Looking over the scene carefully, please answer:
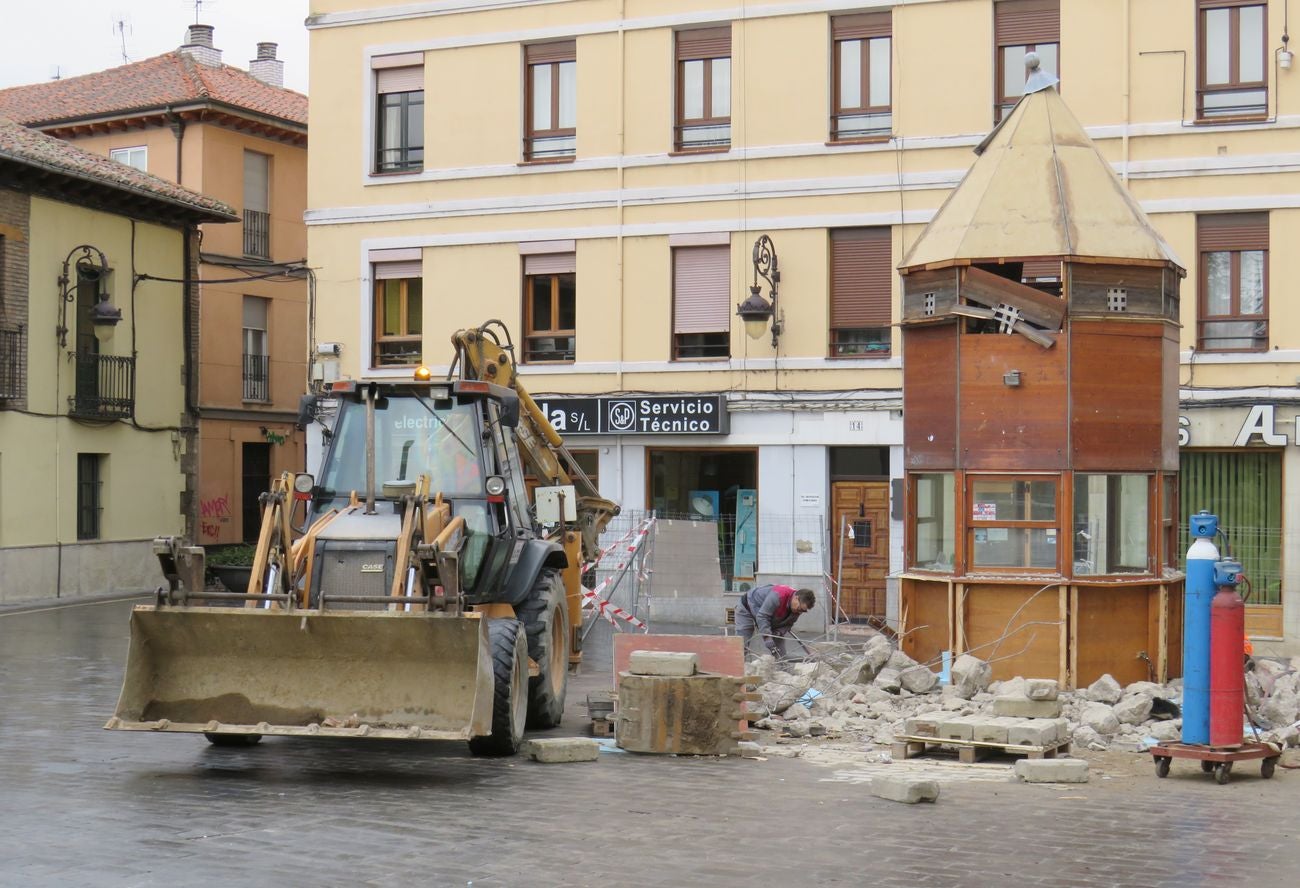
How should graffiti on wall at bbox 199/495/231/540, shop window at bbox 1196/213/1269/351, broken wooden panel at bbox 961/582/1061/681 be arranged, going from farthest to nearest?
graffiti on wall at bbox 199/495/231/540, shop window at bbox 1196/213/1269/351, broken wooden panel at bbox 961/582/1061/681

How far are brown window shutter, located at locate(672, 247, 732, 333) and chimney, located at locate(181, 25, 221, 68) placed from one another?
19399mm

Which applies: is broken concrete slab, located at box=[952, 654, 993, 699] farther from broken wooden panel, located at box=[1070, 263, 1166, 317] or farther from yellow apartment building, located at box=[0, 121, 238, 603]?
yellow apartment building, located at box=[0, 121, 238, 603]

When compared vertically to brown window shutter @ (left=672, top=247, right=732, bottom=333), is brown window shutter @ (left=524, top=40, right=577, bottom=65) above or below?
above

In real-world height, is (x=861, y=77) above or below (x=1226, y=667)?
above

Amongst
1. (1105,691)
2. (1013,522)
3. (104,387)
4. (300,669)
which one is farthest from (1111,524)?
(104,387)

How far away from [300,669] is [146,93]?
2880 cm

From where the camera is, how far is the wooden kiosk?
49.8ft

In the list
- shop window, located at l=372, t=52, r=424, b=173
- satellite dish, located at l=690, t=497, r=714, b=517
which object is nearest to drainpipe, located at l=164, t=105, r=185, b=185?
shop window, located at l=372, t=52, r=424, b=173

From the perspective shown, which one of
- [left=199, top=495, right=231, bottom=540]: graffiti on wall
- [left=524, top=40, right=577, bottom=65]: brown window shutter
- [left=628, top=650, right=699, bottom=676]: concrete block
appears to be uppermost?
[left=524, top=40, right=577, bottom=65]: brown window shutter

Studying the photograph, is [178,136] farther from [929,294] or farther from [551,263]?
[929,294]

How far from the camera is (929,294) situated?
1594 centimetres

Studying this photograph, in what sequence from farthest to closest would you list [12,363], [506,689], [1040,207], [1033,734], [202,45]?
1. [202,45]
2. [12,363]
3. [1040,207]
4. [1033,734]
5. [506,689]

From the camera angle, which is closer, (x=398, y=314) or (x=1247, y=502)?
(x=1247, y=502)

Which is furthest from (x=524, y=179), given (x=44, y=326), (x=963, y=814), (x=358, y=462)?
(x=963, y=814)
